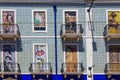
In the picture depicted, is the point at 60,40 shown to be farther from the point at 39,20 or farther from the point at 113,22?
the point at 113,22

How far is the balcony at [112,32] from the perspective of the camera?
49.2m

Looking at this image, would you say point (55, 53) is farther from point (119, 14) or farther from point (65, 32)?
point (119, 14)

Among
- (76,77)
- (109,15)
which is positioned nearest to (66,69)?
(76,77)

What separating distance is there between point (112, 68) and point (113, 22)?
282 cm

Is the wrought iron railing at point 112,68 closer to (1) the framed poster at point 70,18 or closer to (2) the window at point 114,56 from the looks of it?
(2) the window at point 114,56

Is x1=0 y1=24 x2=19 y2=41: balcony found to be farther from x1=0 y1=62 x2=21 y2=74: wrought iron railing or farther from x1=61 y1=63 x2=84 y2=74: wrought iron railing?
x1=61 y1=63 x2=84 y2=74: wrought iron railing

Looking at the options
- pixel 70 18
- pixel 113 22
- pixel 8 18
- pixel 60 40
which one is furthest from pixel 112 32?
pixel 8 18

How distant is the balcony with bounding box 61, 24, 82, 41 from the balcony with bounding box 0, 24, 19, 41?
2785 millimetres

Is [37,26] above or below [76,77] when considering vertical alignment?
above

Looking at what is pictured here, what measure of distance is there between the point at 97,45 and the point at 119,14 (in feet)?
7.56

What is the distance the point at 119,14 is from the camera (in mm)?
50281

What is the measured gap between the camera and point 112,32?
49.8 m

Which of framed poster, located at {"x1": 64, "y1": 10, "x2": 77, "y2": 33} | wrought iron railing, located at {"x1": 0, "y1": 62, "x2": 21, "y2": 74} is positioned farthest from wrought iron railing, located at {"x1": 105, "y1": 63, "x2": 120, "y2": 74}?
wrought iron railing, located at {"x1": 0, "y1": 62, "x2": 21, "y2": 74}

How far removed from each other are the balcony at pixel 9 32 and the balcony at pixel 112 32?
5.35m
